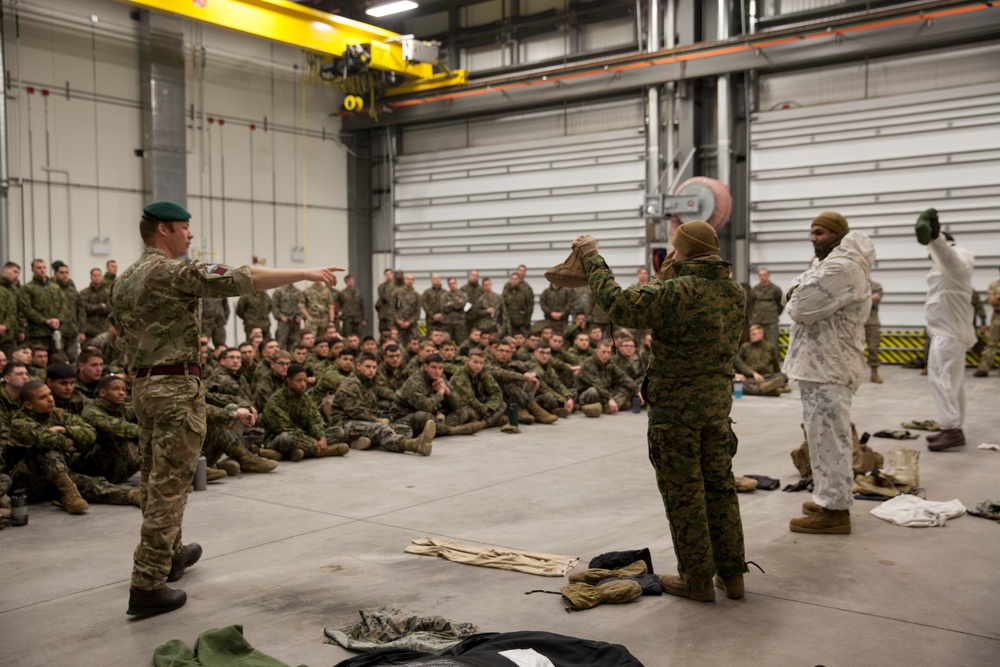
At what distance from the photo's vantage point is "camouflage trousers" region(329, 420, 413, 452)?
9.15 m

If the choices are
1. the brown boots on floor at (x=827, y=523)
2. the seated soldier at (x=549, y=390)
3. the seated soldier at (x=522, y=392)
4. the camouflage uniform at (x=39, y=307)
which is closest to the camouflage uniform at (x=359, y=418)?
the seated soldier at (x=522, y=392)

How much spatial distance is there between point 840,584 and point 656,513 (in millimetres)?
1777

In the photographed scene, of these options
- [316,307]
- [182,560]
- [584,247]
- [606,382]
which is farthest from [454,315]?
[584,247]

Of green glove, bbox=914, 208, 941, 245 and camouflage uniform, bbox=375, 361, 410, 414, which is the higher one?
green glove, bbox=914, 208, 941, 245

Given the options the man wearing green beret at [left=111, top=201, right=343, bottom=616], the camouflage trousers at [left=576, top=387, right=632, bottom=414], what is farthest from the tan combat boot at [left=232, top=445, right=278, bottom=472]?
the camouflage trousers at [left=576, top=387, right=632, bottom=414]

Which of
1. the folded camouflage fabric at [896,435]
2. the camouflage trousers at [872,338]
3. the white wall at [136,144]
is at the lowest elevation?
the folded camouflage fabric at [896,435]

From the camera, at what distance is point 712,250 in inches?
172

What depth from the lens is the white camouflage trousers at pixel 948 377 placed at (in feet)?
26.5

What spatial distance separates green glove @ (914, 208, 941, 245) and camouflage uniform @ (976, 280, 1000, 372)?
27.2 feet

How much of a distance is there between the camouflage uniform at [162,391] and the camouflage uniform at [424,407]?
517 cm

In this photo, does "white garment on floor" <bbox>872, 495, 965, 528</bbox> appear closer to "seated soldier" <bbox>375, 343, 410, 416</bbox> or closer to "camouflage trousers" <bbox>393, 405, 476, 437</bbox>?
"camouflage trousers" <bbox>393, 405, 476, 437</bbox>

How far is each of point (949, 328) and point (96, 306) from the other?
1177cm

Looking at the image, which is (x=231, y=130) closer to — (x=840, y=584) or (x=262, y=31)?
(x=262, y=31)

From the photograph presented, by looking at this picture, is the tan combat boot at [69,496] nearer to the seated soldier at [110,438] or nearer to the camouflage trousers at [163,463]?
the seated soldier at [110,438]
